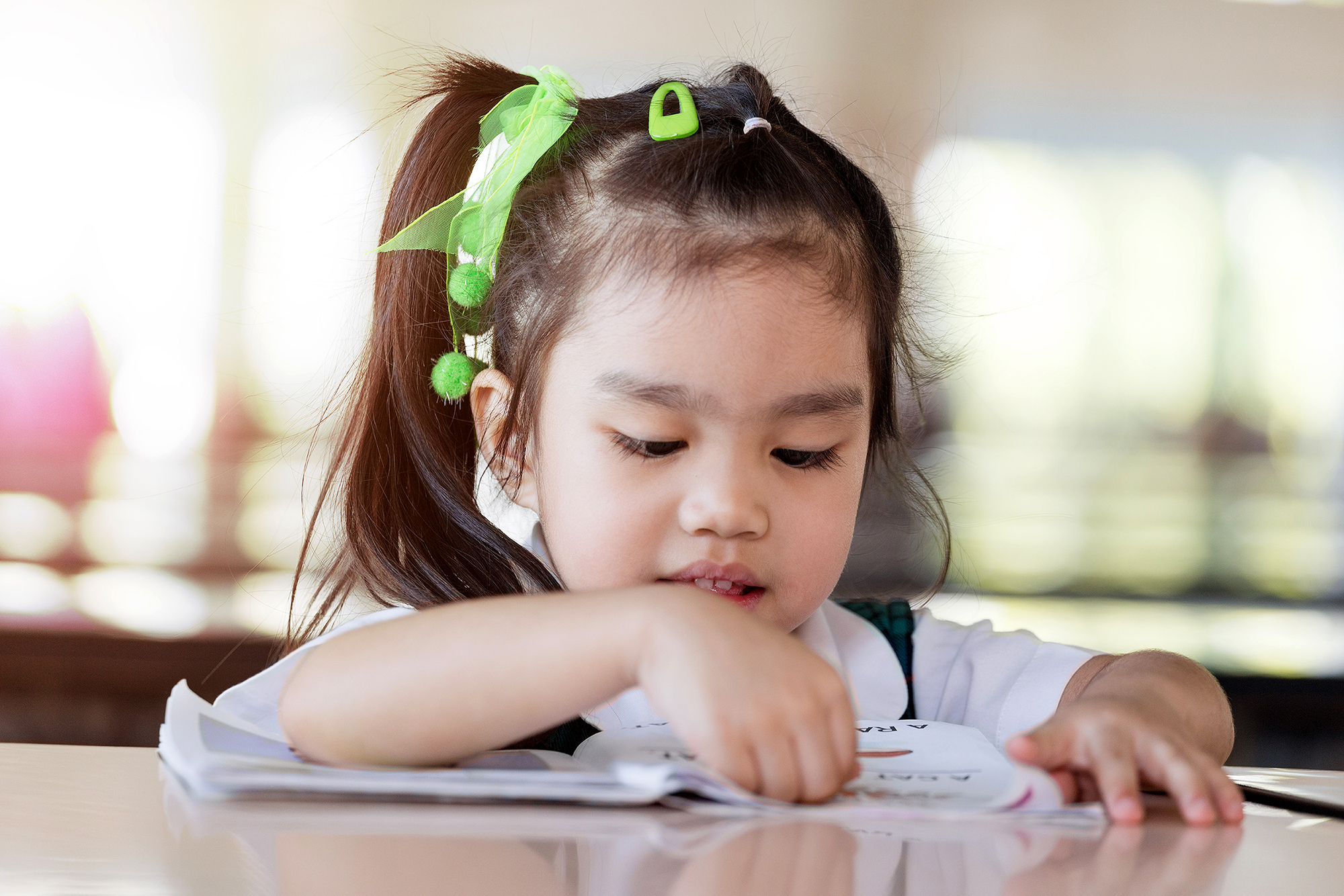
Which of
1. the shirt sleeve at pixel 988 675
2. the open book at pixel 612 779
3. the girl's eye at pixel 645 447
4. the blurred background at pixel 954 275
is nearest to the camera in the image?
the open book at pixel 612 779

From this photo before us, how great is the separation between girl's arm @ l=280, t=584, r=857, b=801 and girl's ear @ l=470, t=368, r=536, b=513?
339 mm

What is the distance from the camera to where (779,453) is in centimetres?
88

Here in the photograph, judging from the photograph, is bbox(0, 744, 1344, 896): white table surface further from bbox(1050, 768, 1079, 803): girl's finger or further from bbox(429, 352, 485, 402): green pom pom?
bbox(429, 352, 485, 402): green pom pom

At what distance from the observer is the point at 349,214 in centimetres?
378

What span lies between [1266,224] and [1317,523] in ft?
3.02

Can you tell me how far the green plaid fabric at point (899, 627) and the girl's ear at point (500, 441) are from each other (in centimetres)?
33

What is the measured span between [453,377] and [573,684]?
0.50m

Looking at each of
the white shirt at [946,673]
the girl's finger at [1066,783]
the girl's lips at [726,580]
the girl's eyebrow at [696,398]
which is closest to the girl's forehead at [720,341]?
the girl's eyebrow at [696,398]

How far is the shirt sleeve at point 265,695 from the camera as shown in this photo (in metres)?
0.75

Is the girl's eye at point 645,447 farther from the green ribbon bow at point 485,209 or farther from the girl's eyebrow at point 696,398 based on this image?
the green ribbon bow at point 485,209

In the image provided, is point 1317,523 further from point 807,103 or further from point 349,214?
point 349,214

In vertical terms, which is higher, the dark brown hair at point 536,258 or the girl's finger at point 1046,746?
the dark brown hair at point 536,258

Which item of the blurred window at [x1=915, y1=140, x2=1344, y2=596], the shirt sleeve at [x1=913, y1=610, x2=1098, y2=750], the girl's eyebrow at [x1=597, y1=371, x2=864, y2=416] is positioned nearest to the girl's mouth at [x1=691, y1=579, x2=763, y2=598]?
the girl's eyebrow at [x1=597, y1=371, x2=864, y2=416]

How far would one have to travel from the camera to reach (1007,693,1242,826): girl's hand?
0.56m
